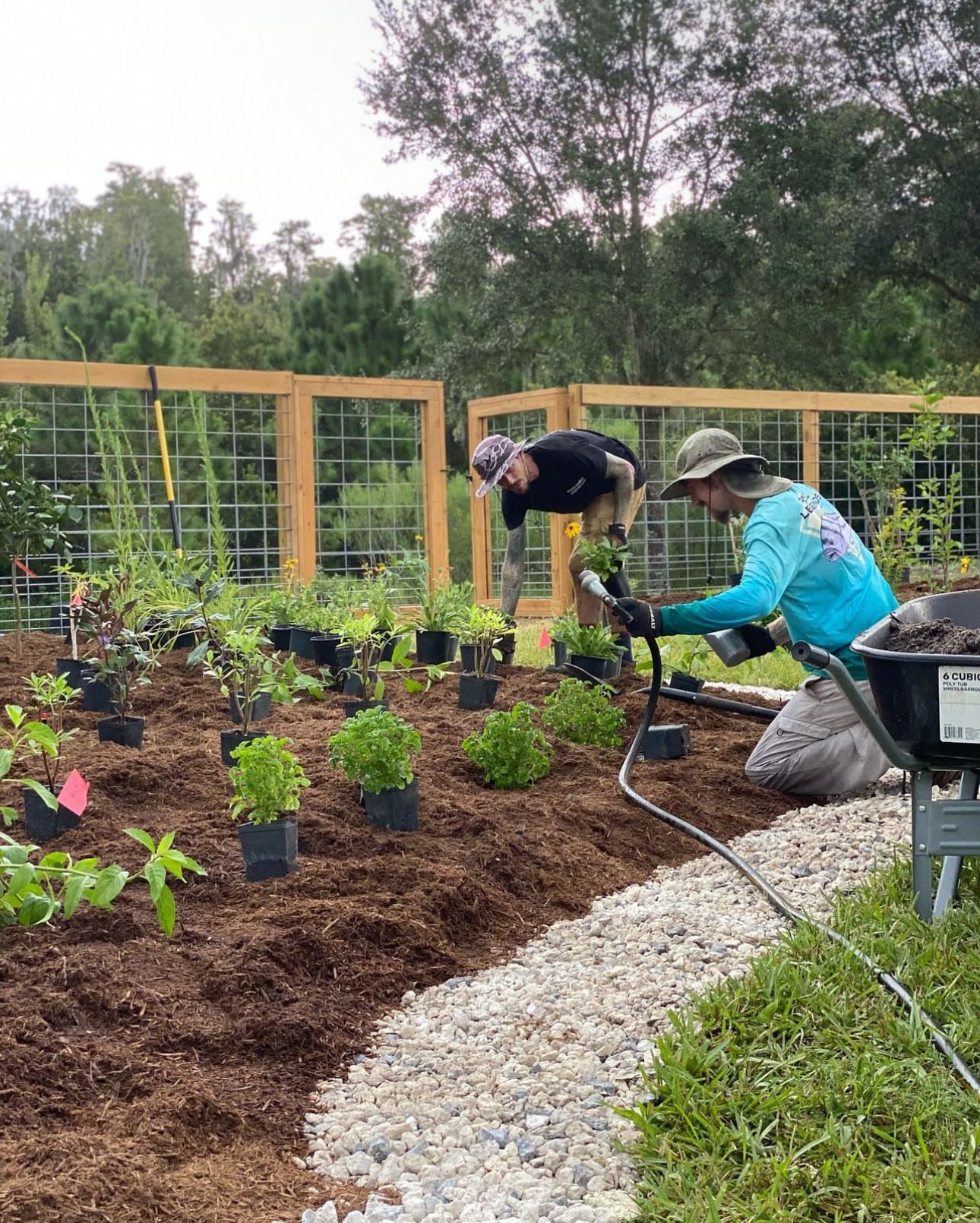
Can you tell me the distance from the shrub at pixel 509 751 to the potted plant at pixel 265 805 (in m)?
1.00

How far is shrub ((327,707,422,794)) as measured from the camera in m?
3.32

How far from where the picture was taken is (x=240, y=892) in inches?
117

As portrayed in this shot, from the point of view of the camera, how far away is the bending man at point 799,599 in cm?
380

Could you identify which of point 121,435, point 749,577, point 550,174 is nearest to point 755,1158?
point 749,577

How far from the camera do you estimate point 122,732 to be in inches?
171

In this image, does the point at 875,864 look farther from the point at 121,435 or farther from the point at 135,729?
the point at 121,435

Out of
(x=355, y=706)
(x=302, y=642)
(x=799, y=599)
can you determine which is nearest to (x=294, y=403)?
(x=302, y=642)

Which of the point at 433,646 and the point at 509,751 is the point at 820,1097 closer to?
the point at 509,751

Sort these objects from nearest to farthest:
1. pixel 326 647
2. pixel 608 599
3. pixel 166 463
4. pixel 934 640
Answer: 1. pixel 934 640
2. pixel 608 599
3. pixel 326 647
4. pixel 166 463

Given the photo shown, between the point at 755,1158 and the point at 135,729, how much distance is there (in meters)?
2.98

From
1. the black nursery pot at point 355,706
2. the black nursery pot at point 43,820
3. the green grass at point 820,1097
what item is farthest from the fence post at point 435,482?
the green grass at point 820,1097

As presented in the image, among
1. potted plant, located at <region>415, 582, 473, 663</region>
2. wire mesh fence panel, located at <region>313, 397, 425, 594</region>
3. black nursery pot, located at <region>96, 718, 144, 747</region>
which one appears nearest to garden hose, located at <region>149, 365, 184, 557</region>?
potted plant, located at <region>415, 582, 473, 663</region>

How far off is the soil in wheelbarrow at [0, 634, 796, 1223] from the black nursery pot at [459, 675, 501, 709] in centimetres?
54

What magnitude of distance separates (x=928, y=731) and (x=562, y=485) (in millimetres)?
3743
